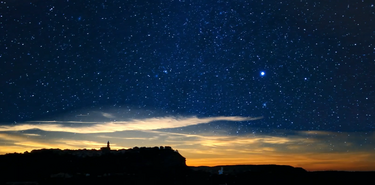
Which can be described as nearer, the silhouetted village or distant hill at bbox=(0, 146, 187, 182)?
the silhouetted village

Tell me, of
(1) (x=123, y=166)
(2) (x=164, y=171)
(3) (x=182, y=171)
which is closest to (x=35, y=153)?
(1) (x=123, y=166)

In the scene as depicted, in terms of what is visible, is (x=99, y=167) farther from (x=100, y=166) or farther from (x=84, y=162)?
(x=84, y=162)

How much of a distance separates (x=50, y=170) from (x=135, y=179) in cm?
743

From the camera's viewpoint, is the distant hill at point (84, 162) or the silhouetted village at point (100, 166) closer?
the silhouetted village at point (100, 166)

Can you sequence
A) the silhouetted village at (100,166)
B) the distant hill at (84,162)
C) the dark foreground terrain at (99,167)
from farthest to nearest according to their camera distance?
1. the distant hill at (84,162)
2. the silhouetted village at (100,166)
3. the dark foreground terrain at (99,167)

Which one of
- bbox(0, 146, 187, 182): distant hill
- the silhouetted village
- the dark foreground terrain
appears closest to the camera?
the dark foreground terrain

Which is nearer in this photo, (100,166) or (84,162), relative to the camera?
(84,162)

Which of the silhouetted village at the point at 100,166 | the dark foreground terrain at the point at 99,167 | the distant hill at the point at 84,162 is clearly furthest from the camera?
the distant hill at the point at 84,162

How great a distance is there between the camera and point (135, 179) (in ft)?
76.4

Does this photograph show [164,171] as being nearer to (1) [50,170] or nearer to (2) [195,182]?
(2) [195,182]

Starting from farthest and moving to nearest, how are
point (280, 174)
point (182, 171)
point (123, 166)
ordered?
point (280, 174)
point (182, 171)
point (123, 166)

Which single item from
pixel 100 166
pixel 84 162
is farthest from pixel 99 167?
pixel 84 162

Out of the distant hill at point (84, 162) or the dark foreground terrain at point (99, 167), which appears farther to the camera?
the distant hill at point (84, 162)

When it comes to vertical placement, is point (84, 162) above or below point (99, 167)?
above
